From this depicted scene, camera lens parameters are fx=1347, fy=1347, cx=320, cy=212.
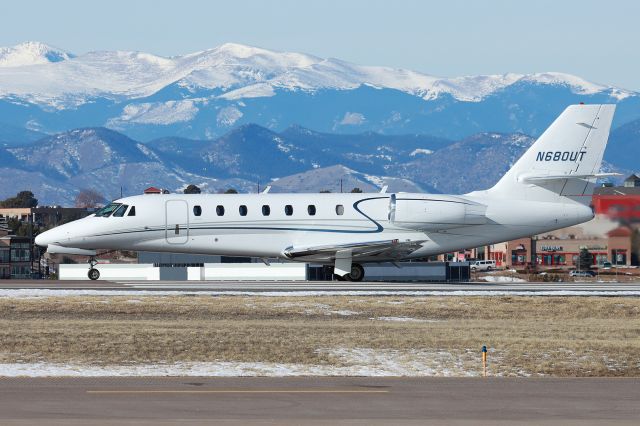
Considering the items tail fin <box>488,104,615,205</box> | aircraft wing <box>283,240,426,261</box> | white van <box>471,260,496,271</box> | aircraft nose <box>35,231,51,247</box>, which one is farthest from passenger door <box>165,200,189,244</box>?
white van <box>471,260,496,271</box>

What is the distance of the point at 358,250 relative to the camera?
178 feet

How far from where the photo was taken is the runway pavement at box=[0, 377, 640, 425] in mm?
21797

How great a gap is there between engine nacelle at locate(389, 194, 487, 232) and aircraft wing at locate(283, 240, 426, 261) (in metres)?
0.86

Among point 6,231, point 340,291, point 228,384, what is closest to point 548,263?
point 6,231

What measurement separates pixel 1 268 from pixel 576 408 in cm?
11154

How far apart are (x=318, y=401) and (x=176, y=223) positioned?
3187 centimetres

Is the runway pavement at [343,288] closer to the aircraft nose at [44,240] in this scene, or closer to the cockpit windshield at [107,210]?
the aircraft nose at [44,240]

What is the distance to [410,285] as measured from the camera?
5272 centimetres

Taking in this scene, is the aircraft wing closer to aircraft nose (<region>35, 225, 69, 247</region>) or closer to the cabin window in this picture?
the cabin window

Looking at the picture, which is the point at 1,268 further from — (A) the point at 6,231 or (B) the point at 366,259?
(B) the point at 366,259

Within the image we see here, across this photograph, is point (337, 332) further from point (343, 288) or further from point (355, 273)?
point (355, 273)

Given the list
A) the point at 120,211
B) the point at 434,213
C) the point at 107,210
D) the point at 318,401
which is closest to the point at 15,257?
the point at 107,210

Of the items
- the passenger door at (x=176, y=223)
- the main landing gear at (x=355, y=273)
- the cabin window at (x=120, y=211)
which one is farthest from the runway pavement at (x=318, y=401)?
the cabin window at (x=120, y=211)

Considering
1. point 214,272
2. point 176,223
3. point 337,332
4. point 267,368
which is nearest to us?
point 267,368
